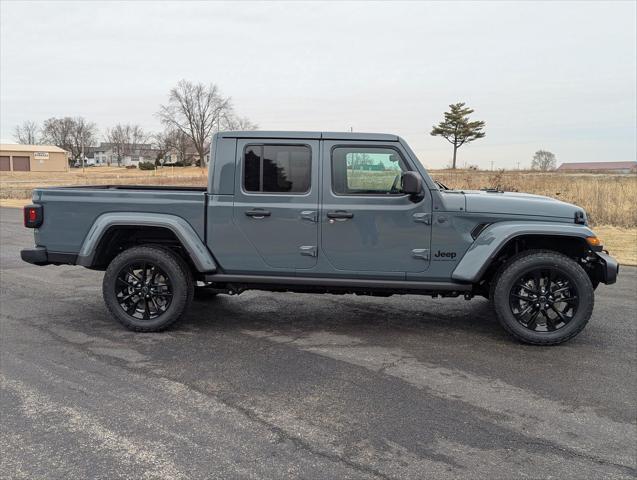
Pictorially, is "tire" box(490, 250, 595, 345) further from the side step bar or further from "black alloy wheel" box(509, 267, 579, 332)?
the side step bar

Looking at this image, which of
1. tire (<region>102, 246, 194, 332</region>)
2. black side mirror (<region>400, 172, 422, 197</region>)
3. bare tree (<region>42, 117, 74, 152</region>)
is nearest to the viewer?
black side mirror (<region>400, 172, 422, 197</region>)

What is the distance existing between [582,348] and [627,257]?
618cm

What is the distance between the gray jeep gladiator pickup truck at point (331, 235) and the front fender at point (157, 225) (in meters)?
0.01

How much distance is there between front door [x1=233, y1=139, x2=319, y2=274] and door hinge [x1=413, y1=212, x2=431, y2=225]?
3.13 feet

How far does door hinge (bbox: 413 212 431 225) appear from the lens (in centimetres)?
511

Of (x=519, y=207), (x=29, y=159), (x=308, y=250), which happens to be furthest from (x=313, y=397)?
(x=29, y=159)

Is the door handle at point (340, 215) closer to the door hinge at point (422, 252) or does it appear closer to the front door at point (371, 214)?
the front door at point (371, 214)

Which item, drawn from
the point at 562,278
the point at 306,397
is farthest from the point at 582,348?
the point at 306,397

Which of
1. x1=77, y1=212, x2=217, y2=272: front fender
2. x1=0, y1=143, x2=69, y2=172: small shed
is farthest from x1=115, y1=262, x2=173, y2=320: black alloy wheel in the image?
x1=0, y1=143, x2=69, y2=172: small shed

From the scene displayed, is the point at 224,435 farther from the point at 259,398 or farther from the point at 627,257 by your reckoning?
the point at 627,257

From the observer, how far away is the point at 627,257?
33.4ft

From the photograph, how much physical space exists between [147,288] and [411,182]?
286 centimetres

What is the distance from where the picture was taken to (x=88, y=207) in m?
5.46

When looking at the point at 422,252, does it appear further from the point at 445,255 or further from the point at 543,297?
the point at 543,297
